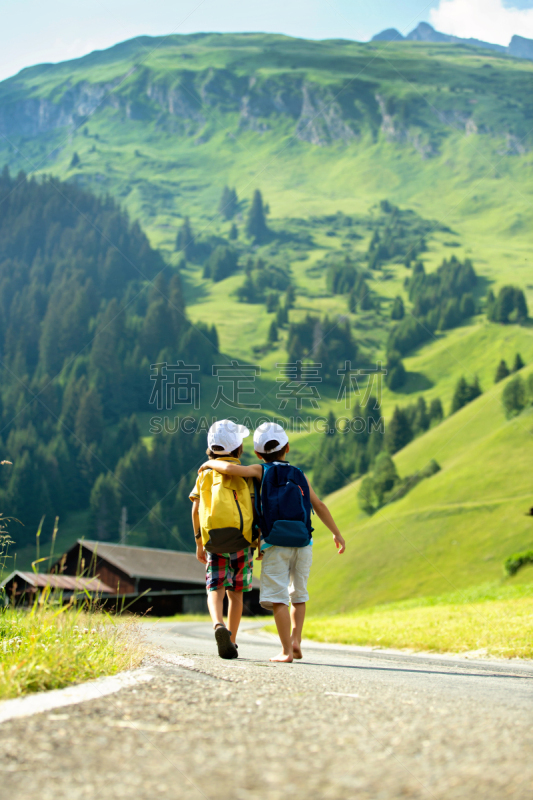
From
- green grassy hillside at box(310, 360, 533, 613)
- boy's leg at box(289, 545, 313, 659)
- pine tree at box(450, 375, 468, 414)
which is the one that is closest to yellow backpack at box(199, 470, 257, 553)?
boy's leg at box(289, 545, 313, 659)

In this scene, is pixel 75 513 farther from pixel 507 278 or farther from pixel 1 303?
pixel 507 278

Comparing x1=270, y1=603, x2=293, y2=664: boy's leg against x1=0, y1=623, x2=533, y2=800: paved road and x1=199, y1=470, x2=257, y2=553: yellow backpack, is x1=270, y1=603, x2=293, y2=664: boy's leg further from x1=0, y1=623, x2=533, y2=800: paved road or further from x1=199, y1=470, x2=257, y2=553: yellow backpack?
x1=0, y1=623, x2=533, y2=800: paved road

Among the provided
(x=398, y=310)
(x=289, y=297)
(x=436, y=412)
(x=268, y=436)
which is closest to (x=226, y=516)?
(x=268, y=436)

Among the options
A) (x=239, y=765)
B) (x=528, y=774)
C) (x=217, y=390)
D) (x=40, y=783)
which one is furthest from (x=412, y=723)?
(x=217, y=390)

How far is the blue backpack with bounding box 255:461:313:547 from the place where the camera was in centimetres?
603

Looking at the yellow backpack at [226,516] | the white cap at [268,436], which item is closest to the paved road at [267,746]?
the yellow backpack at [226,516]

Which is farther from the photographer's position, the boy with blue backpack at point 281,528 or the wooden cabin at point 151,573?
the wooden cabin at point 151,573

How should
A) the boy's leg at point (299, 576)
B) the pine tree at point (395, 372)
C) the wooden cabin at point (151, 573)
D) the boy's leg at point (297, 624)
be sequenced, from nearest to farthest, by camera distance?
the boy's leg at point (299, 576)
the boy's leg at point (297, 624)
the wooden cabin at point (151, 573)
the pine tree at point (395, 372)

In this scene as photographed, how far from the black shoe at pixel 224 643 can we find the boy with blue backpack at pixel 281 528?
0.43 meters

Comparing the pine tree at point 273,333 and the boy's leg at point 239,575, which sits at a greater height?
the pine tree at point 273,333

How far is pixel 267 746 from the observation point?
2.58m

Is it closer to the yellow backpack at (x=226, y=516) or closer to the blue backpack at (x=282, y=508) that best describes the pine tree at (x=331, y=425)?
the blue backpack at (x=282, y=508)

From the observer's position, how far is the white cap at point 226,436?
6305 mm

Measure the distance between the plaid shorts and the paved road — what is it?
87.3 inches
